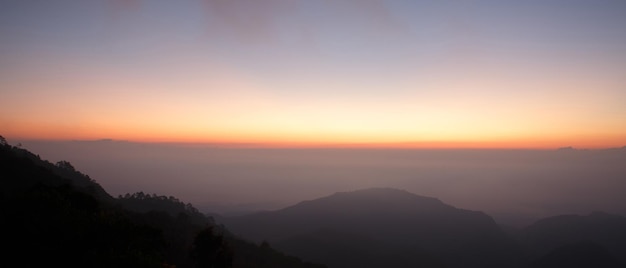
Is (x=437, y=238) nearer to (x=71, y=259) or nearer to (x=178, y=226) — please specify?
(x=178, y=226)

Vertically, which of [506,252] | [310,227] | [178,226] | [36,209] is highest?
[36,209]

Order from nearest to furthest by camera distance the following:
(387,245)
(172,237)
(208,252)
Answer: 1. (208,252)
2. (172,237)
3. (387,245)

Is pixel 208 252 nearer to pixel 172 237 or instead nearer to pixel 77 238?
pixel 77 238

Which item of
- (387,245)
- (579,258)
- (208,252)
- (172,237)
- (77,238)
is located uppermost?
(77,238)

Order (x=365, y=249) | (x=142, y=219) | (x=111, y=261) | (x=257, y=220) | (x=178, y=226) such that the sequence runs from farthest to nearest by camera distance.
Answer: (x=257, y=220) → (x=365, y=249) → (x=178, y=226) → (x=142, y=219) → (x=111, y=261)

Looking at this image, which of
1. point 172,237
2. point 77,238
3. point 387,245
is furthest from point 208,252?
point 387,245

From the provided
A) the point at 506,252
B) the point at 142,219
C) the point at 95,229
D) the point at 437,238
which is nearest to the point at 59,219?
the point at 95,229

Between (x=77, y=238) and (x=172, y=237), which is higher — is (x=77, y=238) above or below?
above

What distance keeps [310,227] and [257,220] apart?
28.0m

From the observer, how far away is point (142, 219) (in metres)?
57.2

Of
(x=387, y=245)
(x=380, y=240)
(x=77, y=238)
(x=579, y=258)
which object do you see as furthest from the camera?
(x=579, y=258)

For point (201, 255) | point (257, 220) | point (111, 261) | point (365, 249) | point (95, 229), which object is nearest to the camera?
point (111, 261)

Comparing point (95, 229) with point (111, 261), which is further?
point (95, 229)

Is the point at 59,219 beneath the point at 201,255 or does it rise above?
above
